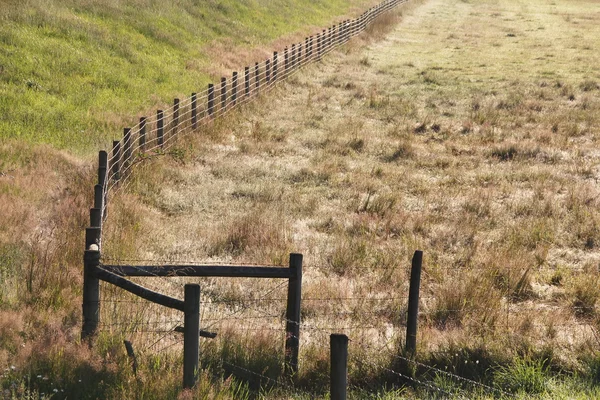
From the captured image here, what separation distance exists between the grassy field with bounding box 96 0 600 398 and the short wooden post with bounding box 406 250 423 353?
0.17m

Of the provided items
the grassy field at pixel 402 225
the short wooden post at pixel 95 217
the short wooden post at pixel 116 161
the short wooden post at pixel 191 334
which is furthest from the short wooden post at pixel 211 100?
the short wooden post at pixel 191 334

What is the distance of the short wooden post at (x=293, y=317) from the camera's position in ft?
22.0

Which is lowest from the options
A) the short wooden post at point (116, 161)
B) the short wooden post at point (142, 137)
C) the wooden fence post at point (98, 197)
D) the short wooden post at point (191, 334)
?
the short wooden post at point (191, 334)

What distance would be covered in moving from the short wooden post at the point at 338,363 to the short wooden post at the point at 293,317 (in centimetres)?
166

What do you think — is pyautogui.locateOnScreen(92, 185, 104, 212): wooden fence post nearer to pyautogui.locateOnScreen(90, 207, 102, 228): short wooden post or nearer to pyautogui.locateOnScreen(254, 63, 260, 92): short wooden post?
pyautogui.locateOnScreen(90, 207, 102, 228): short wooden post

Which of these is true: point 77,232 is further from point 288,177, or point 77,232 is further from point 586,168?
point 586,168

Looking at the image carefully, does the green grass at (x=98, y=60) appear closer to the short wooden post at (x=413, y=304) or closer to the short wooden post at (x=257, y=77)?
the short wooden post at (x=257, y=77)

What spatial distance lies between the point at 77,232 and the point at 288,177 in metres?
5.83

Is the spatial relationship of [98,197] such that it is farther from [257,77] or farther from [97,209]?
[257,77]

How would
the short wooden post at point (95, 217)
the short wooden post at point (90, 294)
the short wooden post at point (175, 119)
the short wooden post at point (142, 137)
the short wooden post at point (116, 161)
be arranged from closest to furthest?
the short wooden post at point (90, 294), the short wooden post at point (95, 217), the short wooden post at point (116, 161), the short wooden post at point (142, 137), the short wooden post at point (175, 119)

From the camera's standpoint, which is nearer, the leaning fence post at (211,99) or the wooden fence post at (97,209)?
the wooden fence post at (97,209)

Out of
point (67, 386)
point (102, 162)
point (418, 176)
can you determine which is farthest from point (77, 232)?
point (418, 176)

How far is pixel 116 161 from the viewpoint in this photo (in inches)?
479

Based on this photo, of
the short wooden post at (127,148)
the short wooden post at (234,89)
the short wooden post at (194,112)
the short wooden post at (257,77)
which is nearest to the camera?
the short wooden post at (127,148)
